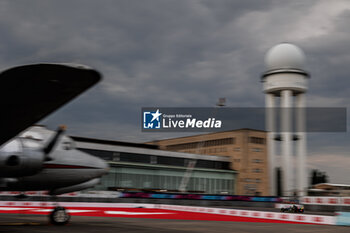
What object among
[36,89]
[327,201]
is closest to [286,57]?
[327,201]

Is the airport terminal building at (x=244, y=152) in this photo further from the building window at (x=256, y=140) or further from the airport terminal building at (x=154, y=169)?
the airport terminal building at (x=154, y=169)

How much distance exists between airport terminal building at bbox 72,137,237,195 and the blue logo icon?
1707 cm

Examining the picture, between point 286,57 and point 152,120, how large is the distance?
2376 cm

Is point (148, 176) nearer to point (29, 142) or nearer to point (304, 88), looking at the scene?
point (304, 88)

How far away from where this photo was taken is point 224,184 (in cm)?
10175

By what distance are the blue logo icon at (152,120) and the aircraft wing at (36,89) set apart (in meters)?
46.5

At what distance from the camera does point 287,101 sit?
215ft

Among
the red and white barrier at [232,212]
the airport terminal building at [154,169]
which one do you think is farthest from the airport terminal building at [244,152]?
the red and white barrier at [232,212]

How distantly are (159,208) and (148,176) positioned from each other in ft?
140

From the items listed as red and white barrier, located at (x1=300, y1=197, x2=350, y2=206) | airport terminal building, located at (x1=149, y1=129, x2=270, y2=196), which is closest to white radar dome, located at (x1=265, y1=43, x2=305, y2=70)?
red and white barrier, located at (x1=300, y1=197, x2=350, y2=206)

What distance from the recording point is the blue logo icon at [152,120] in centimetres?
6160

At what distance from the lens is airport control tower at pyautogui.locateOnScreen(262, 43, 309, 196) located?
66.1 meters

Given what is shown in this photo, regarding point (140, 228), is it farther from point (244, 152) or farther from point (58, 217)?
point (244, 152)

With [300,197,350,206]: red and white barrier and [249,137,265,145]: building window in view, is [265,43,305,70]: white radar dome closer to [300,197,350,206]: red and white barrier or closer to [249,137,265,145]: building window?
[300,197,350,206]: red and white barrier
